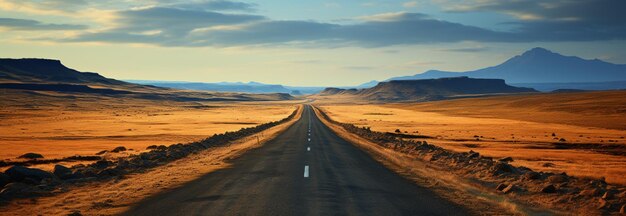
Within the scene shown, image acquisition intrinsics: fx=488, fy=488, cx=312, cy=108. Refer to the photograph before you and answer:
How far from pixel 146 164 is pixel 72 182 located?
543cm

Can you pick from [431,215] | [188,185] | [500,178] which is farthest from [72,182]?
[500,178]

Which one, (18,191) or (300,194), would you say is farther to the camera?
(18,191)

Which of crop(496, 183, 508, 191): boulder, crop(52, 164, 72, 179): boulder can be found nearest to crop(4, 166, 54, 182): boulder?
crop(52, 164, 72, 179): boulder

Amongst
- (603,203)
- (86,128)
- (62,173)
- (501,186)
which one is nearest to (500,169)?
(501,186)

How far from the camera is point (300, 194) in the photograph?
13.6 meters

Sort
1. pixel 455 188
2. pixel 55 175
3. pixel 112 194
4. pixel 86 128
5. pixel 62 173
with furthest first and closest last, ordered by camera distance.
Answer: pixel 86 128 < pixel 62 173 < pixel 55 175 < pixel 455 188 < pixel 112 194

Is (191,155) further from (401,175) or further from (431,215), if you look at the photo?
(431,215)

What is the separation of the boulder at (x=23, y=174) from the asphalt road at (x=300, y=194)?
491cm

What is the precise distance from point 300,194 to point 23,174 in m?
9.30

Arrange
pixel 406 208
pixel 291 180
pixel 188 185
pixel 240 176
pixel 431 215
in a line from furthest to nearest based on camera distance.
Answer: pixel 240 176 → pixel 291 180 → pixel 188 185 → pixel 406 208 → pixel 431 215

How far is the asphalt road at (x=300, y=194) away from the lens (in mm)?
11391

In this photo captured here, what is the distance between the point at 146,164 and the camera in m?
21.7

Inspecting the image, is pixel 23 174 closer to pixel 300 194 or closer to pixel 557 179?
pixel 300 194

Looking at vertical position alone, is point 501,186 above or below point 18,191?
above
